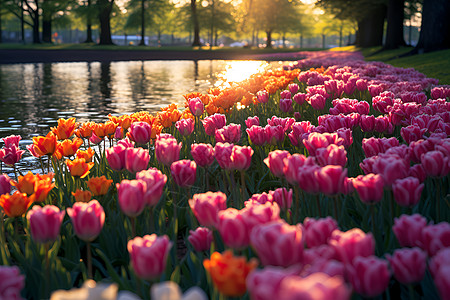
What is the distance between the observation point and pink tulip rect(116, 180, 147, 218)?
1.83 m

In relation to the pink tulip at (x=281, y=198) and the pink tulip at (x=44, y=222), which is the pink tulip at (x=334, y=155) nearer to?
the pink tulip at (x=281, y=198)

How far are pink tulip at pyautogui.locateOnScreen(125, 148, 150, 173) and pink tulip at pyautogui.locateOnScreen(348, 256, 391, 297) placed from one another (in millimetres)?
1456

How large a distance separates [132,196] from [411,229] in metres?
1.07

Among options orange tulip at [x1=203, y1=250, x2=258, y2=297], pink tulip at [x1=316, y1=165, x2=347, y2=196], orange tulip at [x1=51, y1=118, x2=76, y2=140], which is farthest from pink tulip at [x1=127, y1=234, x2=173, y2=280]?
orange tulip at [x1=51, y1=118, x2=76, y2=140]

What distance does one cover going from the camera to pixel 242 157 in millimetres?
2375

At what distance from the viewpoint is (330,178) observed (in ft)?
6.08

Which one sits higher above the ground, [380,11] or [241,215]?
[380,11]

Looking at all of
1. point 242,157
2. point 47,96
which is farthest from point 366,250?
point 47,96

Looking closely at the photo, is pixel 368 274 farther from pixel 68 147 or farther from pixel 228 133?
pixel 68 147

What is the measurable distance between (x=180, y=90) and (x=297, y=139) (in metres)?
12.2

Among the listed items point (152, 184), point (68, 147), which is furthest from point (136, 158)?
point (68, 147)

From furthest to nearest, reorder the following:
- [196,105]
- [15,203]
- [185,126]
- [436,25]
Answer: [436,25], [196,105], [185,126], [15,203]

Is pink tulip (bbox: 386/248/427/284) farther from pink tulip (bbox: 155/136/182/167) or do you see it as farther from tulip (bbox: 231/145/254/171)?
pink tulip (bbox: 155/136/182/167)

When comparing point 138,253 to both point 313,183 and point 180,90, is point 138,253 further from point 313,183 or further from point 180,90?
point 180,90
